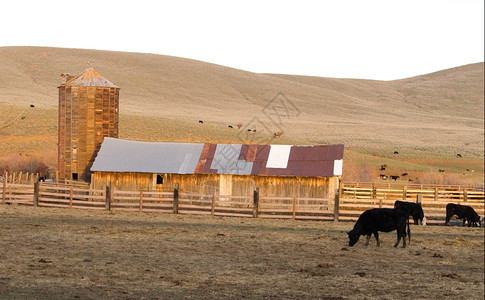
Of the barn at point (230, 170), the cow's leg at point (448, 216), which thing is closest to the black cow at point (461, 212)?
the cow's leg at point (448, 216)

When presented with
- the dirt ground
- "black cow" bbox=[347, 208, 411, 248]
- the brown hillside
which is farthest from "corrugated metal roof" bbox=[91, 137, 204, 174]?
the brown hillside

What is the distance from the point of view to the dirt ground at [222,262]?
14547mm

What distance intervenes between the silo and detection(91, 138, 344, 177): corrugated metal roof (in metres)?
4.10

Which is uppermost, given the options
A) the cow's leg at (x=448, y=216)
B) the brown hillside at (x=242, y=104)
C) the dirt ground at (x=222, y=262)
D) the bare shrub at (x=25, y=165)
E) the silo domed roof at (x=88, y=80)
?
the brown hillside at (x=242, y=104)

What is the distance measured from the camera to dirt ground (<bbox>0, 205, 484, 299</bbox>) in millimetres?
14547

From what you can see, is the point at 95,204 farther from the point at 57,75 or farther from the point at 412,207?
the point at 57,75

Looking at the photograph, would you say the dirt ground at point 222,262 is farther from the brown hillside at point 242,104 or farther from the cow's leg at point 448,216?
the brown hillside at point 242,104

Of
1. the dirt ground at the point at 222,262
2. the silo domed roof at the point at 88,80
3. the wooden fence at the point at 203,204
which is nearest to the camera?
the dirt ground at the point at 222,262

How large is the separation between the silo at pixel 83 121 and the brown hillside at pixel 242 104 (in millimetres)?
26192

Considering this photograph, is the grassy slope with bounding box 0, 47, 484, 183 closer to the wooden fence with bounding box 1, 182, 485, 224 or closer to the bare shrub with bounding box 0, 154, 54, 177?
the bare shrub with bounding box 0, 154, 54, 177

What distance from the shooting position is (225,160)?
37875 millimetres

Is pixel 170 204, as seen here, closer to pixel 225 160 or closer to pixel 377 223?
pixel 225 160

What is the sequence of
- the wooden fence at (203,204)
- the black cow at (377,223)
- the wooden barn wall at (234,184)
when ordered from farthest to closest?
the wooden barn wall at (234,184)
the wooden fence at (203,204)
the black cow at (377,223)

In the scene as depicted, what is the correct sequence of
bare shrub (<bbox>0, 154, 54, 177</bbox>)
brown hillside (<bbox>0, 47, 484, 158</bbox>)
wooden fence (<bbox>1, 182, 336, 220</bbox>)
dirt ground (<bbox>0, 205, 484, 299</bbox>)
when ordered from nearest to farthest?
dirt ground (<bbox>0, 205, 484, 299</bbox>), wooden fence (<bbox>1, 182, 336, 220</bbox>), bare shrub (<bbox>0, 154, 54, 177</bbox>), brown hillside (<bbox>0, 47, 484, 158</bbox>)
